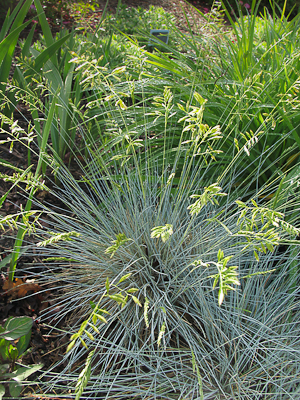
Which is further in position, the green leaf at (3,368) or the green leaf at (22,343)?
the green leaf at (22,343)

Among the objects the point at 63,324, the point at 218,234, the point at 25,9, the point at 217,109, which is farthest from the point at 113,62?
the point at 63,324

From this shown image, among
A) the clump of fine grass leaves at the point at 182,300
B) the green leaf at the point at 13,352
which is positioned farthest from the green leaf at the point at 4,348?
the clump of fine grass leaves at the point at 182,300

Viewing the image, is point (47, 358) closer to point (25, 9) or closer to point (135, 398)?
point (135, 398)

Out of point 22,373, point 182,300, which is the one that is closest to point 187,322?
point 182,300

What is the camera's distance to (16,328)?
45.4 inches

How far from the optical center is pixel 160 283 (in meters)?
1.42

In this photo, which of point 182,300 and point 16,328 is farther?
point 182,300

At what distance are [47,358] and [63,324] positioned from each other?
0.16m

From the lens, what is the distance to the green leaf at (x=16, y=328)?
1.13m

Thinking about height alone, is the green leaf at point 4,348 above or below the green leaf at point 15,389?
above

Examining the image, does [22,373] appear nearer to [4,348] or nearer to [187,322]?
[4,348]

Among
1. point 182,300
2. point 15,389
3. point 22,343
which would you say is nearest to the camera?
point 15,389

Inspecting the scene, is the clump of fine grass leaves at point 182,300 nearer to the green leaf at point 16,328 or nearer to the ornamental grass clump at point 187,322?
the ornamental grass clump at point 187,322

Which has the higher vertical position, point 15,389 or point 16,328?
point 16,328
